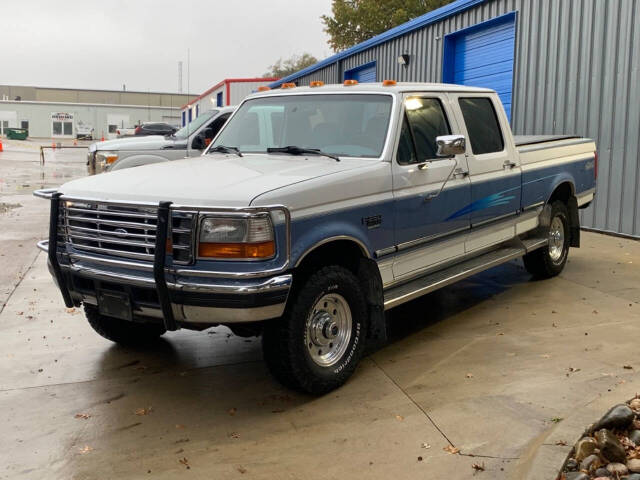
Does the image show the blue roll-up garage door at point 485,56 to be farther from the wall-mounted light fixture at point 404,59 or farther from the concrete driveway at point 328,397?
the concrete driveway at point 328,397

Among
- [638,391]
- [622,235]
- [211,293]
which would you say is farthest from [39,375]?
[622,235]

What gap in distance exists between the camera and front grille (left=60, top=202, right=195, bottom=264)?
4.23 metres

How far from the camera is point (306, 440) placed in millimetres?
4109

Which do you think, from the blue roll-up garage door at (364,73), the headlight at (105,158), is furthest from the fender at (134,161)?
the blue roll-up garage door at (364,73)

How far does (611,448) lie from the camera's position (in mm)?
3617

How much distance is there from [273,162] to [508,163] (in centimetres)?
265

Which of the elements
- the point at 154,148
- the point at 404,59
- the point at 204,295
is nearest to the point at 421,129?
the point at 204,295

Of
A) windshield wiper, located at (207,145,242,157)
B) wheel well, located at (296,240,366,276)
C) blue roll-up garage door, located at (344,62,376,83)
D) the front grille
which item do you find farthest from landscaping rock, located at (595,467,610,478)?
blue roll-up garage door, located at (344,62,376,83)

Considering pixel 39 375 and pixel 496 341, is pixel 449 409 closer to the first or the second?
pixel 496 341

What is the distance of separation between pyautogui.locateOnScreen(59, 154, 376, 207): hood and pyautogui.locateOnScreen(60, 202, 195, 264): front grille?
84mm

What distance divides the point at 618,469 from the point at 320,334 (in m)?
1.99

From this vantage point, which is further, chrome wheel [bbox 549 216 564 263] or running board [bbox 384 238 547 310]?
chrome wheel [bbox 549 216 564 263]

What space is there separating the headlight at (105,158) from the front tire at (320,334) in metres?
8.11

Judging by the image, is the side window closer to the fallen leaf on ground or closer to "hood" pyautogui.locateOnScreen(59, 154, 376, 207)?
"hood" pyautogui.locateOnScreen(59, 154, 376, 207)
